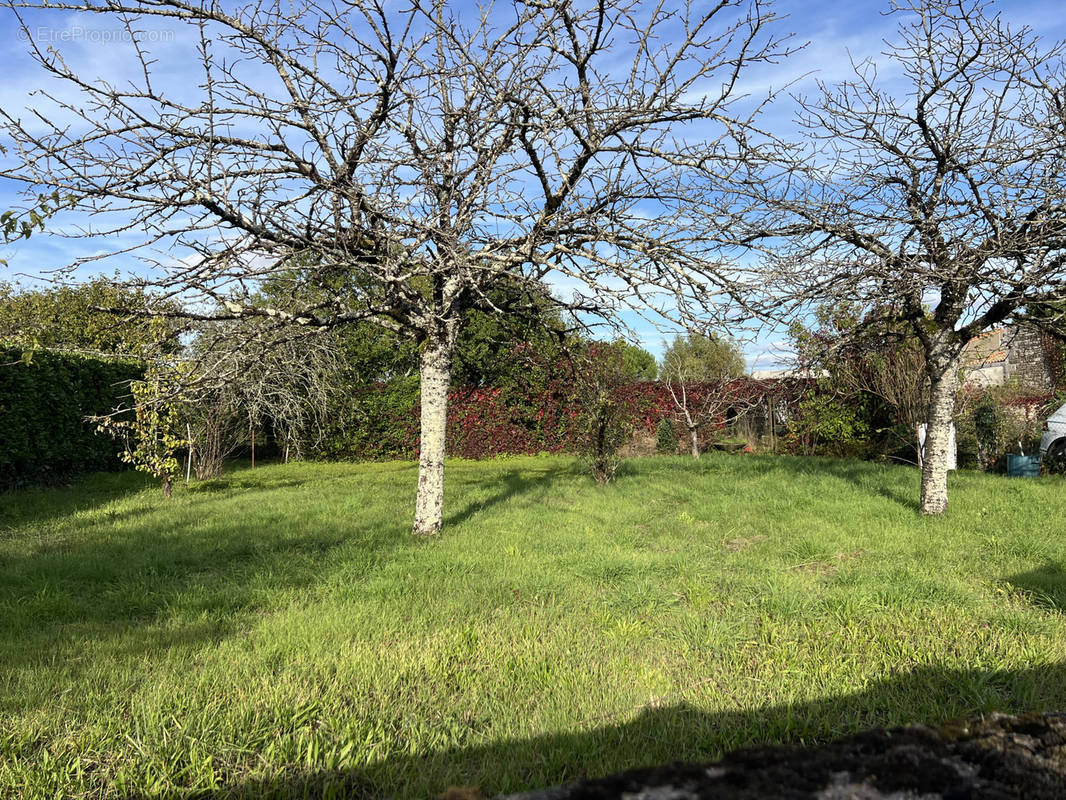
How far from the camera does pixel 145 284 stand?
487 cm

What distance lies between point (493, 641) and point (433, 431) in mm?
3416

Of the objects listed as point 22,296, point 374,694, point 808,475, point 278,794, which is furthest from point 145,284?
point 22,296

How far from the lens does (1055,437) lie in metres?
12.0

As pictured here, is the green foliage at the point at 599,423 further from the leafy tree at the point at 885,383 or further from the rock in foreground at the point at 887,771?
the rock in foreground at the point at 887,771

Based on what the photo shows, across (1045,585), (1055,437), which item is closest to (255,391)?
(1045,585)

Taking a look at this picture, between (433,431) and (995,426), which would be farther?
(995,426)

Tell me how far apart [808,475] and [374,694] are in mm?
8822

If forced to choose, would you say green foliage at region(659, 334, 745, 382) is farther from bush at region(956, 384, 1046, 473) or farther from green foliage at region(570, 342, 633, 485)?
green foliage at region(570, 342, 633, 485)

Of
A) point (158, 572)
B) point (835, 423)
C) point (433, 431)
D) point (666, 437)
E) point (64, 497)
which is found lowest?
point (64, 497)

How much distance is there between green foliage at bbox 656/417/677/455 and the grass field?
9.16 metres

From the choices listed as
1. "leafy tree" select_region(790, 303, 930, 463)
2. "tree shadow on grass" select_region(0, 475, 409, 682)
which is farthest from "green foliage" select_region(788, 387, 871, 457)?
"tree shadow on grass" select_region(0, 475, 409, 682)

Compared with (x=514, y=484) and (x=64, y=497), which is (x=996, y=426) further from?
→ (x=64, y=497)

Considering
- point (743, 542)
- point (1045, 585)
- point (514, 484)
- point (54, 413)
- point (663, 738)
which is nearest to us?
point (663, 738)

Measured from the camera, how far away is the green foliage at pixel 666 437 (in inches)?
661
